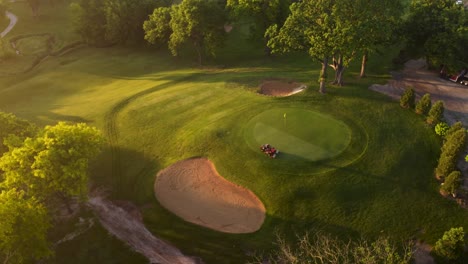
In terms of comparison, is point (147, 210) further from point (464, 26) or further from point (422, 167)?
point (464, 26)

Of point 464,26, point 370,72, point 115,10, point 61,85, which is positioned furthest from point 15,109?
point 464,26

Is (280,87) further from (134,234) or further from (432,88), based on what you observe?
(134,234)

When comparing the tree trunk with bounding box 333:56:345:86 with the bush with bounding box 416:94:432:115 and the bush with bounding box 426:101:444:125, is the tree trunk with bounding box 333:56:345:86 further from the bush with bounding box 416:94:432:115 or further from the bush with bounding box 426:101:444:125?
the bush with bounding box 426:101:444:125

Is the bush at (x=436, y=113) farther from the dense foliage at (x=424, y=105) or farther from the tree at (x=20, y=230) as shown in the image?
the tree at (x=20, y=230)

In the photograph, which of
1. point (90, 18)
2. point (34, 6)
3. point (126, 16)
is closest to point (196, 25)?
point (126, 16)

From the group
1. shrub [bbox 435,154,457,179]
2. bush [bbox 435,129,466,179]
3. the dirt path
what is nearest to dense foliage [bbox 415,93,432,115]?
the dirt path

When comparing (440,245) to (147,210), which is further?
(147,210)
